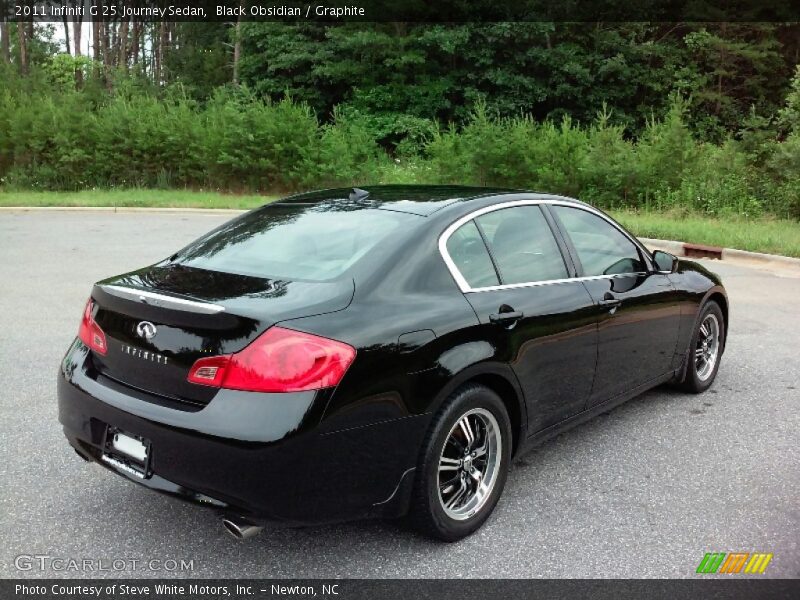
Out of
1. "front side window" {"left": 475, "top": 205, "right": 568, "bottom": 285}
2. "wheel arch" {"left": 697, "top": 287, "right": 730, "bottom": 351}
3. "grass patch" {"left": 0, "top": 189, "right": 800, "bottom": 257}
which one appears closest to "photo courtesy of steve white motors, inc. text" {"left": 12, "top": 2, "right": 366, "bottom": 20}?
"grass patch" {"left": 0, "top": 189, "right": 800, "bottom": 257}

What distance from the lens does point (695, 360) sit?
525cm

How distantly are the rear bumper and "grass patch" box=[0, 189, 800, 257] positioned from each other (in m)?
11.0

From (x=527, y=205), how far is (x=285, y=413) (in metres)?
2.03

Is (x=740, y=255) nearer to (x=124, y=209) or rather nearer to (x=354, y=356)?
(x=354, y=356)

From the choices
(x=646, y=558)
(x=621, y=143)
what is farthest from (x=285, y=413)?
(x=621, y=143)

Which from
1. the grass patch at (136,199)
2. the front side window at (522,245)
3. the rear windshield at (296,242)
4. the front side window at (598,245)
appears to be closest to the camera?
the rear windshield at (296,242)

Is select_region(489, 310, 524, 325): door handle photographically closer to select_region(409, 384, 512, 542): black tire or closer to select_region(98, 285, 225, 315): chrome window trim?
select_region(409, 384, 512, 542): black tire

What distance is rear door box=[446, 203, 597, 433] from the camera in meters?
3.43

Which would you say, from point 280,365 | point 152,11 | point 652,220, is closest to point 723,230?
point 652,220

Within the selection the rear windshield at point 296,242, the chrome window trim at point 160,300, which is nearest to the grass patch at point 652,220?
the rear windshield at point 296,242

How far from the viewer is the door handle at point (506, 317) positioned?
11.0ft

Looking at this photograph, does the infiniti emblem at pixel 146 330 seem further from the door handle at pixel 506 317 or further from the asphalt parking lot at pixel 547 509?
the door handle at pixel 506 317

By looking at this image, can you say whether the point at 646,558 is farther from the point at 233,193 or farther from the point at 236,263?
the point at 233,193

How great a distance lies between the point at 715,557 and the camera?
3146mm
